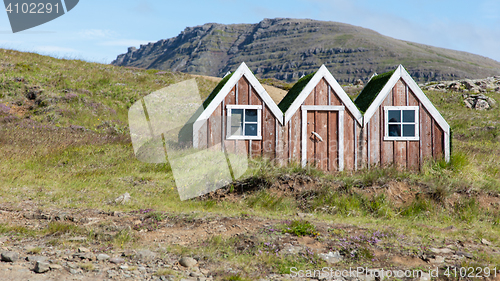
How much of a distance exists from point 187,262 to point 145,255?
78 cm

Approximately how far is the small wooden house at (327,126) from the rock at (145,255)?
6735 millimetres

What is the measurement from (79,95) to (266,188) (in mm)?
20352

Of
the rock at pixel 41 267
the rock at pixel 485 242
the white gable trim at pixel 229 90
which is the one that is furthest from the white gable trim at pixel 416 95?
the rock at pixel 41 267

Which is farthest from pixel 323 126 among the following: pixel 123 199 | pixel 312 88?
pixel 123 199

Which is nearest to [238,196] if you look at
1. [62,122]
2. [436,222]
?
[436,222]

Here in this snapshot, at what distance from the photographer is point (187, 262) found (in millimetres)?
5316

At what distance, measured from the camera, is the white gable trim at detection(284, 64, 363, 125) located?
12.2 m

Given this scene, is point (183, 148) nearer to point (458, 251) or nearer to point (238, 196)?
point (238, 196)

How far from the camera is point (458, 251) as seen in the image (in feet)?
21.2

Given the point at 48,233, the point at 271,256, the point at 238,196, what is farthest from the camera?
the point at 238,196

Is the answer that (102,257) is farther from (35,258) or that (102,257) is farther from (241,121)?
(241,121)

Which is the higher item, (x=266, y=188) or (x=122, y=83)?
(x=122, y=83)

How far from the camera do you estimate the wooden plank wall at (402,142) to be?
40.4 feet

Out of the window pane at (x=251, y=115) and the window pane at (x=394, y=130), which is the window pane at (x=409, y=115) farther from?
the window pane at (x=251, y=115)
